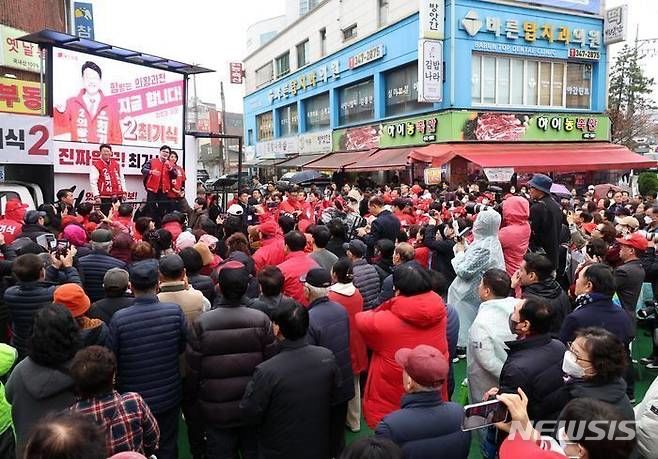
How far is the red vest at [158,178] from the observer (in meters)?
9.27

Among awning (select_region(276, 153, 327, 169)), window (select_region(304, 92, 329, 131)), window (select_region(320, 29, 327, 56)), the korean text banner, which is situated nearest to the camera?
the korean text banner

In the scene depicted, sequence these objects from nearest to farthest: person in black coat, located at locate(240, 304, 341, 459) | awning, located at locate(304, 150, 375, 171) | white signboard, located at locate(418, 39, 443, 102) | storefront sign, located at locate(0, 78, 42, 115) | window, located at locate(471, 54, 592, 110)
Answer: person in black coat, located at locate(240, 304, 341, 459)
storefront sign, located at locate(0, 78, 42, 115)
white signboard, located at locate(418, 39, 443, 102)
window, located at locate(471, 54, 592, 110)
awning, located at locate(304, 150, 375, 171)

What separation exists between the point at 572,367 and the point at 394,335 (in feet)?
3.66

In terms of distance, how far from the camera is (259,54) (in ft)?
133

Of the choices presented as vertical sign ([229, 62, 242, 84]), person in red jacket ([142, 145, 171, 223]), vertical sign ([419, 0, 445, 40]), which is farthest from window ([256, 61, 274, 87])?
person in red jacket ([142, 145, 171, 223])

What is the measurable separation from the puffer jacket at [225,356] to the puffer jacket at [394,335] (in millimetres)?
744

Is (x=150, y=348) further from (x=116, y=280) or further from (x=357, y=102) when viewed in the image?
(x=357, y=102)

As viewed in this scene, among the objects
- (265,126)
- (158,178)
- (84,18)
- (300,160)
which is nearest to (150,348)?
(158,178)

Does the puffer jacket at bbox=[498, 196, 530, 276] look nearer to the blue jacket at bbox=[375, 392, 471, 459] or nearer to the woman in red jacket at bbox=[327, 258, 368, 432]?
the woman in red jacket at bbox=[327, 258, 368, 432]

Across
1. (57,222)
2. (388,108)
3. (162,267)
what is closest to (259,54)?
(388,108)

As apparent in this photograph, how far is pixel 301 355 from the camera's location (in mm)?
3096

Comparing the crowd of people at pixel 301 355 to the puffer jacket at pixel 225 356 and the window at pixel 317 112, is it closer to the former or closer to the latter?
the puffer jacket at pixel 225 356

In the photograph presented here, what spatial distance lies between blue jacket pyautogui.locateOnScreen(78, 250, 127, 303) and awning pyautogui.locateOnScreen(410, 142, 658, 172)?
1485 centimetres

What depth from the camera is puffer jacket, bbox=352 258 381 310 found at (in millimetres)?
4836
